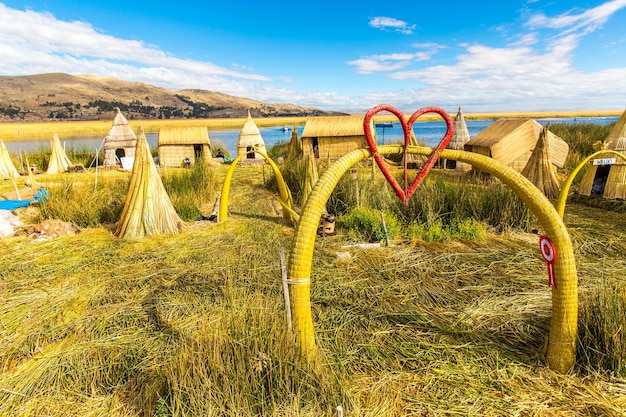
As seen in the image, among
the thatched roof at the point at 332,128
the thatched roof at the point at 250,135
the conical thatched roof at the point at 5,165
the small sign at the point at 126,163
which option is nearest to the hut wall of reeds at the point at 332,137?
the thatched roof at the point at 332,128

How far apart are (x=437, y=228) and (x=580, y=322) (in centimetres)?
266

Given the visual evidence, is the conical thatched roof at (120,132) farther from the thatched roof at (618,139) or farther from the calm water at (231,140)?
the thatched roof at (618,139)

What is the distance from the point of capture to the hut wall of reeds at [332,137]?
13898 mm

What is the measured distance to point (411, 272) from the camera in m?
3.93

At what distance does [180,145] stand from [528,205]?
14.3 meters

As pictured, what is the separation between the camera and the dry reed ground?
2.04 m

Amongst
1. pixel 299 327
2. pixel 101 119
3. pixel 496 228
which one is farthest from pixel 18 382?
pixel 101 119

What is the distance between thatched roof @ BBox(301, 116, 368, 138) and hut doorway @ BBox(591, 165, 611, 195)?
7.80m

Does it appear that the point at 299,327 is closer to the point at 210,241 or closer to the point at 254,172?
the point at 210,241

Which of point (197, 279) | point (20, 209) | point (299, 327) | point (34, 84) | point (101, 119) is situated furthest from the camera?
point (34, 84)

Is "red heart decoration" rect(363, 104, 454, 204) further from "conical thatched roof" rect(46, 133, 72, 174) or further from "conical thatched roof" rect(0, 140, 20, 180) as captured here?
"conical thatched roof" rect(46, 133, 72, 174)

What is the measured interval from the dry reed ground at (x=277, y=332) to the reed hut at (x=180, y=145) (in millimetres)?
9876

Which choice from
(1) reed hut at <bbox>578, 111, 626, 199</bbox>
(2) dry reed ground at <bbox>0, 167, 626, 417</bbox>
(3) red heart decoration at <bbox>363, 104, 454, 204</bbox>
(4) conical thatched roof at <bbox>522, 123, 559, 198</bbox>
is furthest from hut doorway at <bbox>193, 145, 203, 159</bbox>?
(3) red heart decoration at <bbox>363, 104, 454, 204</bbox>

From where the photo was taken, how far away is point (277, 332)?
83.6 inches
